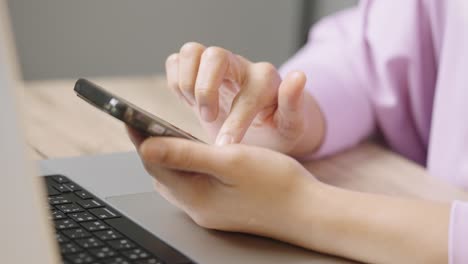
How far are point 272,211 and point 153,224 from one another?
0.08 metres

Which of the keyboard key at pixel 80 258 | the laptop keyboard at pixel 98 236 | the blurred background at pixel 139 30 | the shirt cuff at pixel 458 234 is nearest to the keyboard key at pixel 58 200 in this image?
the laptop keyboard at pixel 98 236

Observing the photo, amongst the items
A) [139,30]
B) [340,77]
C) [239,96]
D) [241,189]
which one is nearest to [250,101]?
[239,96]

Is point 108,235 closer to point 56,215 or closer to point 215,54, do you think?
point 56,215

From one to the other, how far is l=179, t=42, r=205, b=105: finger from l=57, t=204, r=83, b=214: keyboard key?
147mm

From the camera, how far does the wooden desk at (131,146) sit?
2.34 feet

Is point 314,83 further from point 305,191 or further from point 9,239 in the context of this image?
point 9,239

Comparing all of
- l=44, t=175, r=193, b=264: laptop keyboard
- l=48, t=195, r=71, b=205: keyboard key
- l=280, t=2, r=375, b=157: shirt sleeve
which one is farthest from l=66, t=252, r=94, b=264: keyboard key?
l=280, t=2, r=375, b=157: shirt sleeve

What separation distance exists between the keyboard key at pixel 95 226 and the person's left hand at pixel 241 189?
5 centimetres

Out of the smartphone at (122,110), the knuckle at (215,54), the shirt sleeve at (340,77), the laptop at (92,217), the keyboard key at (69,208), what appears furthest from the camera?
the shirt sleeve at (340,77)

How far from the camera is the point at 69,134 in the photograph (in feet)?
2.65


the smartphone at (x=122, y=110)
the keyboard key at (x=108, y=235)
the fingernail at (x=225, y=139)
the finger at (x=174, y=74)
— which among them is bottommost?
the keyboard key at (x=108, y=235)

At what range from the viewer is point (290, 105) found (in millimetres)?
667

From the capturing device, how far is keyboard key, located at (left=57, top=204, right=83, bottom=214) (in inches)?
21.6

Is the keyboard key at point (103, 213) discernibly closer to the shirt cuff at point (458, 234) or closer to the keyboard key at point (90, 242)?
the keyboard key at point (90, 242)
